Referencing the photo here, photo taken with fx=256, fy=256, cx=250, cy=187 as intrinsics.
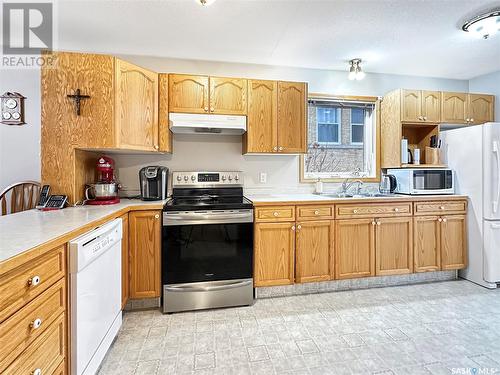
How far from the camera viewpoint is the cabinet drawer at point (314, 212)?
2.47 metres

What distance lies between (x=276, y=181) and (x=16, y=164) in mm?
2798

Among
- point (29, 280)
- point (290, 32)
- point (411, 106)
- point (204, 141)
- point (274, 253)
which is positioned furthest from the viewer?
point (411, 106)

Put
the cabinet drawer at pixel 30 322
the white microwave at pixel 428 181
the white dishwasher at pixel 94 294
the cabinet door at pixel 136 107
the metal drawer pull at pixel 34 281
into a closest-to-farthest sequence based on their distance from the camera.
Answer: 1. the cabinet drawer at pixel 30 322
2. the metal drawer pull at pixel 34 281
3. the white dishwasher at pixel 94 294
4. the cabinet door at pixel 136 107
5. the white microwave at pixel 428 181

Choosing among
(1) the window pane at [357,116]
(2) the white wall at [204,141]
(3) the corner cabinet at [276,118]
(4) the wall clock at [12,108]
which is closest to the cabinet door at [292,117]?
(3) the corner cabinet at [276,118]

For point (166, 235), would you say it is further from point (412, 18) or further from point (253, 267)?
point (412, 18)

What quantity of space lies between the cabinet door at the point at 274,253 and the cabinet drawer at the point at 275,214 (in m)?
0.05

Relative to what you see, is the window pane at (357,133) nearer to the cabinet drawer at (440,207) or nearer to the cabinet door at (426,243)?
the cabinet drawer at (440,207)

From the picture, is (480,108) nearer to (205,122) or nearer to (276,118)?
(276,118)

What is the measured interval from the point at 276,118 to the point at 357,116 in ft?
4.40

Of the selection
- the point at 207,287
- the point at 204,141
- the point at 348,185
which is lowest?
the point at 207,287

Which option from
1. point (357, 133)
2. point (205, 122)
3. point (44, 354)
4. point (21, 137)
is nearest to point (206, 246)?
point (205, 122)

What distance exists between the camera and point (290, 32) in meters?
2.32

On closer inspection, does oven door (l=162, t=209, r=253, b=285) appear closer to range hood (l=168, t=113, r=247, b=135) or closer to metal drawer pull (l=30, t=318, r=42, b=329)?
range hood (l=168, t=113, r=247, b=135)

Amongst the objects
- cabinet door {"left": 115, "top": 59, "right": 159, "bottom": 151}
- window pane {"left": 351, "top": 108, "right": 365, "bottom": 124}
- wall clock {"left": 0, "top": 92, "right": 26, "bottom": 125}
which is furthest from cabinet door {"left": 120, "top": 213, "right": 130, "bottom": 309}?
window pane {"left": 351, "top": 108, "right": 365, "bottom": 124}
